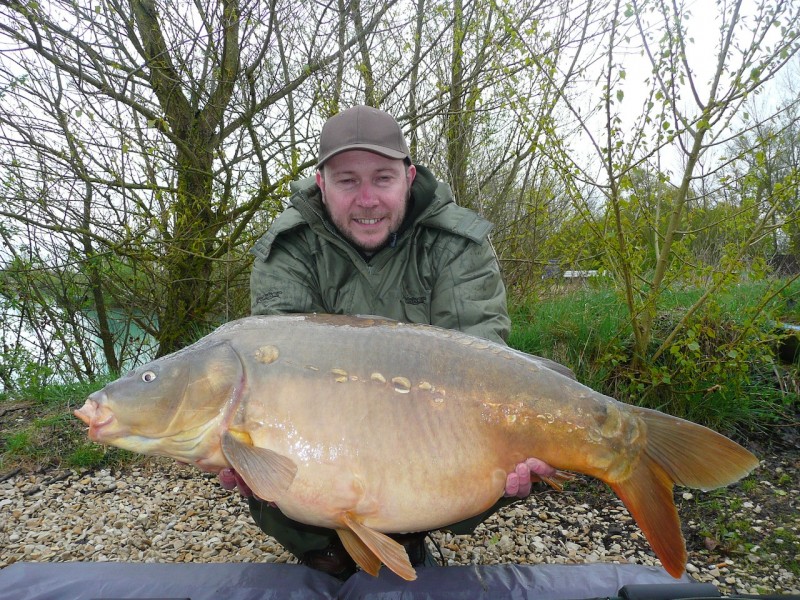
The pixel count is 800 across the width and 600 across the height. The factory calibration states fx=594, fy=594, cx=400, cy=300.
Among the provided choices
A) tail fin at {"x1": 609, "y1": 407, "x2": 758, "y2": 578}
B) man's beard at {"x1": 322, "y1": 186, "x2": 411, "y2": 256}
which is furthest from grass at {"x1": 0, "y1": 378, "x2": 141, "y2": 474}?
tail fin at {"x1": 609, "y1": 407, "x2": 758, "y2": 578}

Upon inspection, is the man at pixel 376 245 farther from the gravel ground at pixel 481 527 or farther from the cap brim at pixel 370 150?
the gravel ground at pixel 481 527

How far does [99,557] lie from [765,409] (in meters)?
2.97

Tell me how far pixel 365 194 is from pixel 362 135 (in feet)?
0.64

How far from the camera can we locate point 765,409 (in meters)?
2.90

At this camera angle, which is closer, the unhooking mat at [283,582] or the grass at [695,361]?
the unhooking mat at [283,582]

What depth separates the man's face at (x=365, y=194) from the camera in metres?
2.04

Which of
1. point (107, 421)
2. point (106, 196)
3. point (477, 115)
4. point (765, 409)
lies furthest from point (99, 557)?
point (477, 115)

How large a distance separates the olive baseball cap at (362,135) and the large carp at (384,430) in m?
0.79

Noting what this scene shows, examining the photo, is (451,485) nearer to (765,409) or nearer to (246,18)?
(765,409)

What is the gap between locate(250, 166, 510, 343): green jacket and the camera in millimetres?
2033

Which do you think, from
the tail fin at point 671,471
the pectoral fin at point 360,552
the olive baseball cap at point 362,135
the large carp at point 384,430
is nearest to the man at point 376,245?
the olive baseball cap at point 362,135

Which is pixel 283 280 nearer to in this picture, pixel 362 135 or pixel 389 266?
pixel 389 266

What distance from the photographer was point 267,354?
1.38 meters

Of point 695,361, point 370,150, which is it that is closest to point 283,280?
point 370,150
